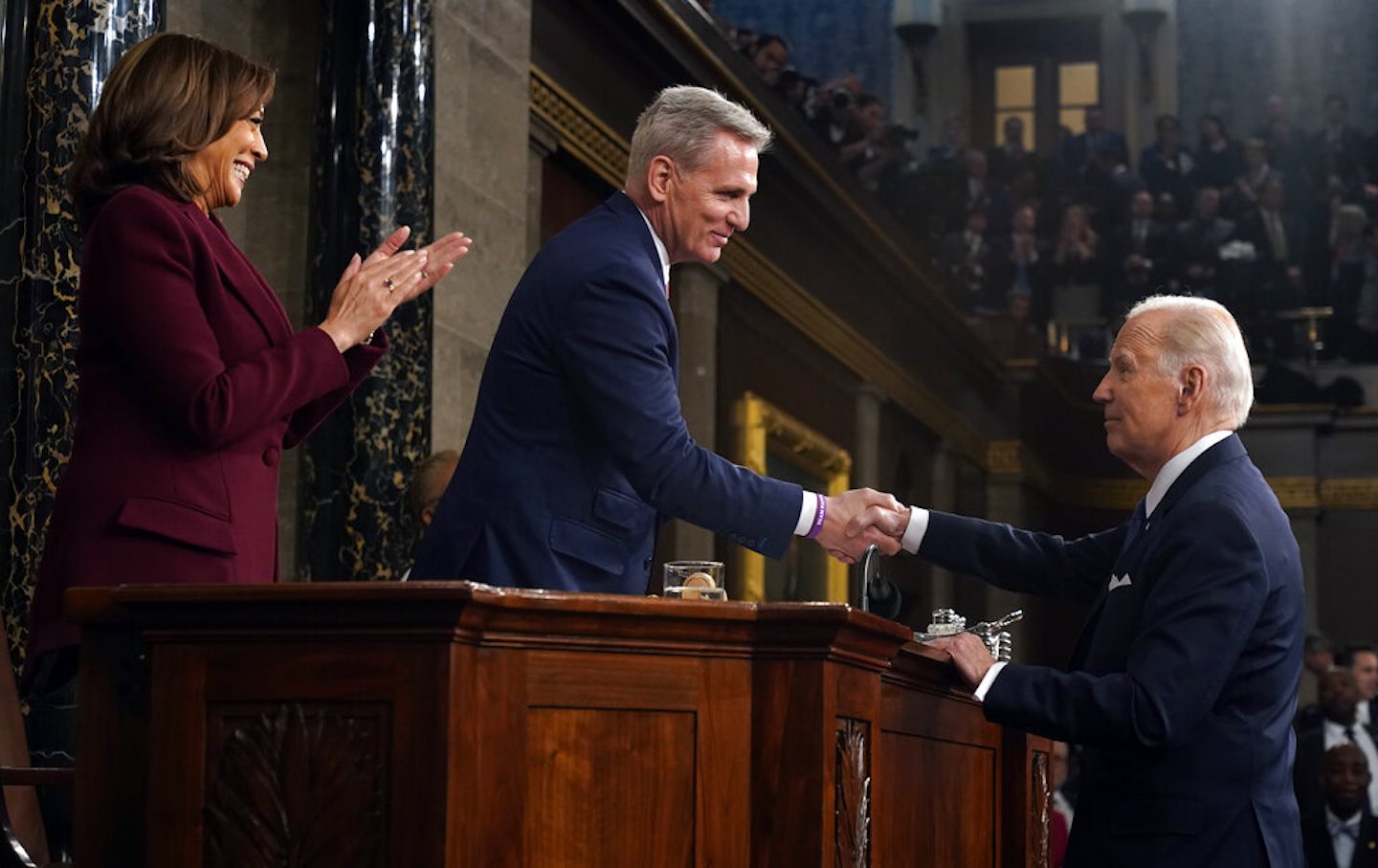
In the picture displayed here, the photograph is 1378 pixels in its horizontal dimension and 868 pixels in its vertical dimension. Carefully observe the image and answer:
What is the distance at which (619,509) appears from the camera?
10.1 ft

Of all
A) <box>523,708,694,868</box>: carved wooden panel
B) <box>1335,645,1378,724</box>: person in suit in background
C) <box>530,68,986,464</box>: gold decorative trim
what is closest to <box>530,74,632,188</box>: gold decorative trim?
<box>530,68,986,464</box>: gold decorative trim

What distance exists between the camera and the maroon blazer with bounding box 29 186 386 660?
9.12 ft

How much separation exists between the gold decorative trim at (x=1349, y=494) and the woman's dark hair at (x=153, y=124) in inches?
515

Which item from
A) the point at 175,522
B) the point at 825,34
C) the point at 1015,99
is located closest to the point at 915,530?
the point at 175,522

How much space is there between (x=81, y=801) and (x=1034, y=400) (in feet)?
43.8

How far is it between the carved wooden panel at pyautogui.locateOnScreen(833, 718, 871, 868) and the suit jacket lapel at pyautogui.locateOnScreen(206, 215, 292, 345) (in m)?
1.04

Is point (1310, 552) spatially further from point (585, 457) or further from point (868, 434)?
point (585, 457)

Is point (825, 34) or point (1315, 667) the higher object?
point (825, 34)

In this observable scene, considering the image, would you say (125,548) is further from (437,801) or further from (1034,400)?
(1034,400)

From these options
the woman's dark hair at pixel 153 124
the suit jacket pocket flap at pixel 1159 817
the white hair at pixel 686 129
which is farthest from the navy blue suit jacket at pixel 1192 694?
the woman's dark hair at pixel 153 124

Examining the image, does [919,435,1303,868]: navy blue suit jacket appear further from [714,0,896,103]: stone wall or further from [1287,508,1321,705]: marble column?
[714,0,896,103]: stone wall

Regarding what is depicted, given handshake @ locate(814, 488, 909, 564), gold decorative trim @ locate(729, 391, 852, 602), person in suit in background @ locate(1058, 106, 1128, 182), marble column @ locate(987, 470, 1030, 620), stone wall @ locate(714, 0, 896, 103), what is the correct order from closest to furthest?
handshake @ locate(814, 488, 909, 564) → gold decorative trim @ locate(729, 391, 852, 602) → marble column @ locate(987, 470, 1030, 620) → stone wall @ locate(714, 0, 896, 103) → person in suit in background @ locate(1058, 106, 1128, 182)

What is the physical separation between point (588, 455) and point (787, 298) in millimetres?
8506

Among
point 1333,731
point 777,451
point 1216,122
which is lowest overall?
point 1333,731
